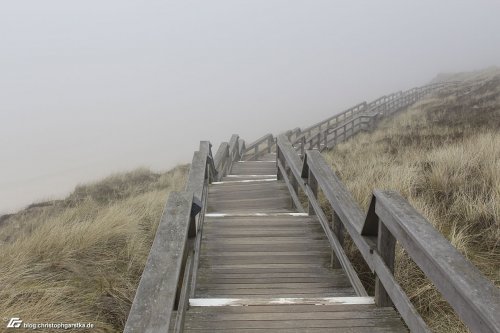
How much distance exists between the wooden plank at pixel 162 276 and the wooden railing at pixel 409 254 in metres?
1.29

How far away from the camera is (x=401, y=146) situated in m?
10.5

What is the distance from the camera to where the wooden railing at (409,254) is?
1735 mm

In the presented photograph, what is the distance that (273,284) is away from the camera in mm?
3801

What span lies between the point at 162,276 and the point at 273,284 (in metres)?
1.69

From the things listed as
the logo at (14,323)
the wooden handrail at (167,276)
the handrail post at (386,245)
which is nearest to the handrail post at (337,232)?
the handrail post at (386,245)

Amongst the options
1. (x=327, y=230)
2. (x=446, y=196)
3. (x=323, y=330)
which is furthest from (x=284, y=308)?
(x=446, y=196)

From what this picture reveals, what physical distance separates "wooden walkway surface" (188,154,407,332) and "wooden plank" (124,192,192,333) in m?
0.62

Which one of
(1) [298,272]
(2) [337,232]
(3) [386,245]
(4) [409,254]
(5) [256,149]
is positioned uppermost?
(4) [409,254]

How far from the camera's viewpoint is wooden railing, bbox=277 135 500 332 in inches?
68.3

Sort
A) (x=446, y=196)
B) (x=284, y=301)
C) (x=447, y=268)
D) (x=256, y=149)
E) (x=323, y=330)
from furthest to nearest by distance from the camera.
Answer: (x=256, y=149), (x=446, y=196), (x=284, y=301), (x=323, y=330), (x=447, y=268)

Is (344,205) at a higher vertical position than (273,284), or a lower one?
higher

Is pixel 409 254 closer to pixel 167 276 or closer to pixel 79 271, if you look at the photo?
pixel 167 276

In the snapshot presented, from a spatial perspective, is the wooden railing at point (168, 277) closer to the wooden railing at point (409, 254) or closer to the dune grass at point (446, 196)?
the wooden railing at point (409, 254)

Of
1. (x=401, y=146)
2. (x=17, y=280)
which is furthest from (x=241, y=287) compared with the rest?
(x=401, y=146)
